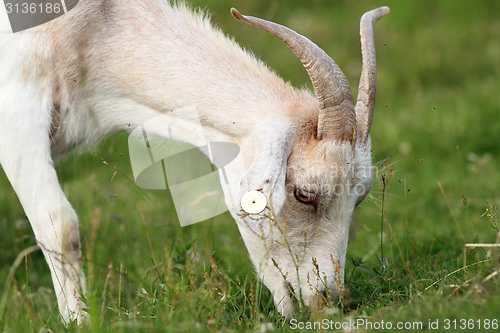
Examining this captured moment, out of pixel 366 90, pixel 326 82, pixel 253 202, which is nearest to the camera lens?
pixel 253 202

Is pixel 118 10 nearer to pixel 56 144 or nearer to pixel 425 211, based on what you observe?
pixel 56 144

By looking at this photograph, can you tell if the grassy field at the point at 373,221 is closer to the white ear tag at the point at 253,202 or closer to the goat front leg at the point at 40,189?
the goat front leg at the point at 40,189

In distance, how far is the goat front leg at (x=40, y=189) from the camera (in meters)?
3.10

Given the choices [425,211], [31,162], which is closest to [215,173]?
[31,162]

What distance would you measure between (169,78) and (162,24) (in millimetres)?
390

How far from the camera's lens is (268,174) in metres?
2.90

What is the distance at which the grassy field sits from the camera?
9.00 feet

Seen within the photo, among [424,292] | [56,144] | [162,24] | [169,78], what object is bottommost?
[424,292]

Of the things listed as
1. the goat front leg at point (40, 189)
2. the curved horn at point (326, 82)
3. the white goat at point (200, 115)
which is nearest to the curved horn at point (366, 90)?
the white goat at point (200, 115)

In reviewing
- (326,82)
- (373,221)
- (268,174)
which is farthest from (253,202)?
(373,221)

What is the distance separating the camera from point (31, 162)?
10.2 feet

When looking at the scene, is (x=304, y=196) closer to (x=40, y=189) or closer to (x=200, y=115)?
(x=200, y=115)

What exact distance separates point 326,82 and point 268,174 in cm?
64
